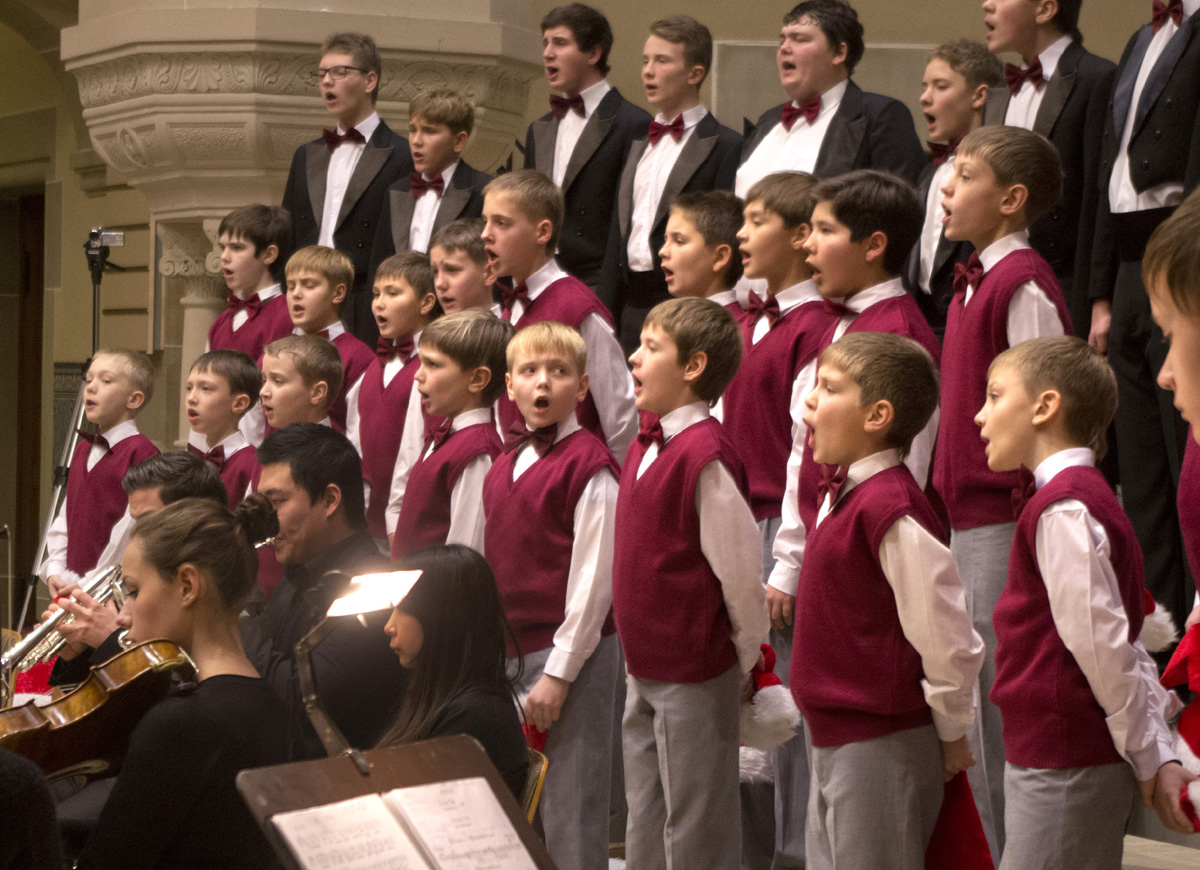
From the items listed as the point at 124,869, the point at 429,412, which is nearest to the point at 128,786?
the point at 124,869

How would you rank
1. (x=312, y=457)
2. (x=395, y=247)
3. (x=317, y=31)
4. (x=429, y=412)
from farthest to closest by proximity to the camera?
1. (x=317, y=31)
2. (x=395, y=247)
3. (x=429, y=412)
4. (x=312, y=457)

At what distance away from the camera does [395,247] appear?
488 cm

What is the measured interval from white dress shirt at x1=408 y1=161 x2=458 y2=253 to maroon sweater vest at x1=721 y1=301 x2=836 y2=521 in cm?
168

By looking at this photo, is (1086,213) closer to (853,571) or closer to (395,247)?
(853,571)

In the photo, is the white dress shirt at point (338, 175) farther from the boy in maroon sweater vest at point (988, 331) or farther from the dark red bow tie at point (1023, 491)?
the dark red bow tie at point (1023, 491)

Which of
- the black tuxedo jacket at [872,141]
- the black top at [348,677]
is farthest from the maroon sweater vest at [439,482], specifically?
the black tuxedo jacket at [872,141]

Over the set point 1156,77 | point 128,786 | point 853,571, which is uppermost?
point 1156,77

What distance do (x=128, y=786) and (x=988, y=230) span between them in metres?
2.00

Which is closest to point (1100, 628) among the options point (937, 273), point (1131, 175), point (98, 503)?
point (1131, 175)

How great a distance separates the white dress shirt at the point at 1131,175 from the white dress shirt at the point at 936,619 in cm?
142

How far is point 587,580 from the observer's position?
123 inches

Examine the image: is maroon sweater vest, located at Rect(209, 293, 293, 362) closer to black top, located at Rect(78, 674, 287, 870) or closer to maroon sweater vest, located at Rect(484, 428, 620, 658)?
maroon sweater vest, located at Rect(484, 428, 620, 658)

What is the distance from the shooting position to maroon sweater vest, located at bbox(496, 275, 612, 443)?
382 cm

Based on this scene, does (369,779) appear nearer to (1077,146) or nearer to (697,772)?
(697,772)
